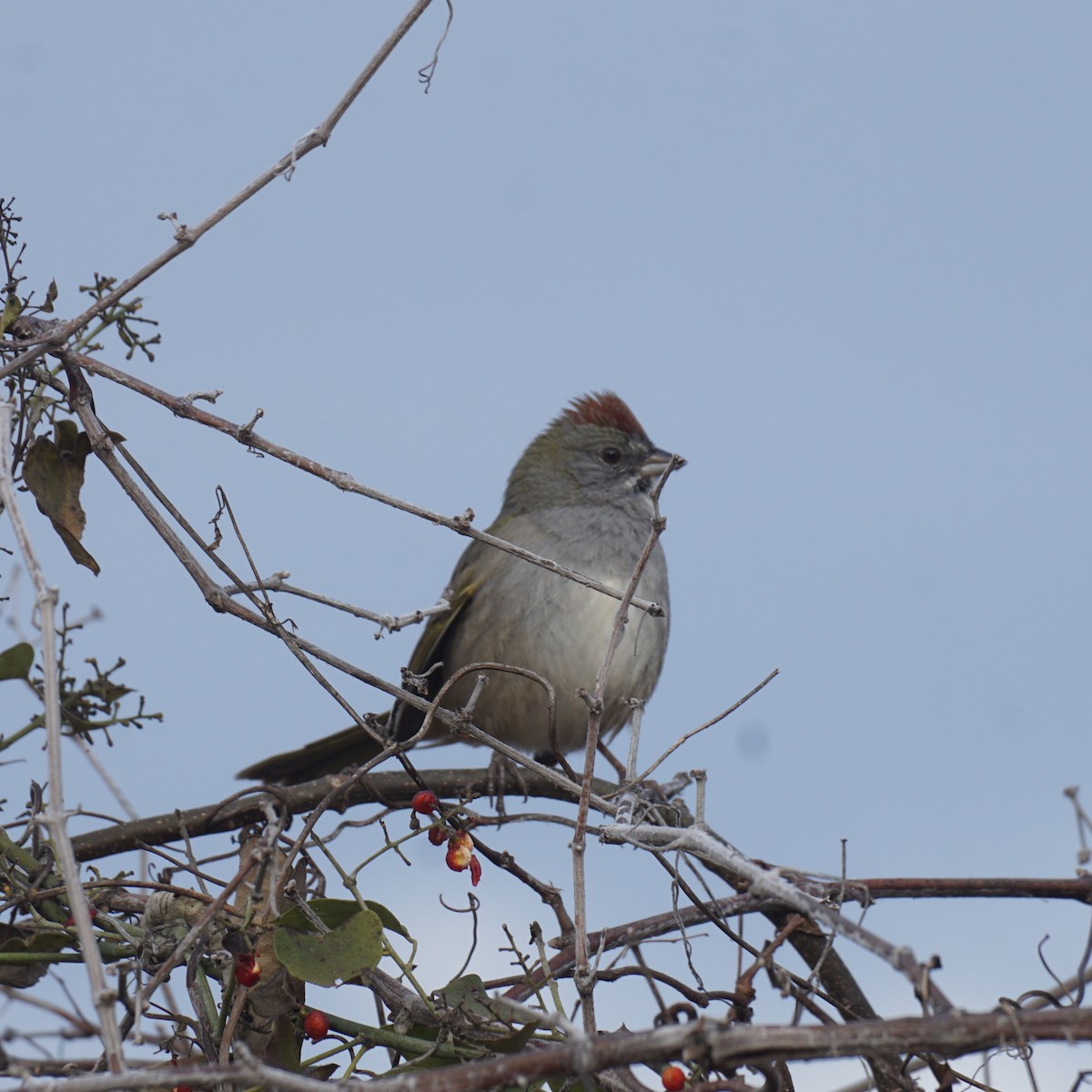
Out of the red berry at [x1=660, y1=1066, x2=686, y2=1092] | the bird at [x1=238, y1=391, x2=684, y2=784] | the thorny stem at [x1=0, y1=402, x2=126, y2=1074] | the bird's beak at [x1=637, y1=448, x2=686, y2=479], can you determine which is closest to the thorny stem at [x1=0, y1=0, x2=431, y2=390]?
the thorny stem at [x1=0, y1=402, x2=126, y2=1074]

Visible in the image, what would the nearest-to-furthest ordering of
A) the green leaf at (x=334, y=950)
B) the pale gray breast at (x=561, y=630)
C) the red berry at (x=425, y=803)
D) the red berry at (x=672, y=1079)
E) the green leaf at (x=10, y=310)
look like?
the red berry at (x=672, y=1079) < the green leaf at (x=334, y=950) < the green leaf at (x=10, y=310) < the red berry at (x=425, y=803) < the pale gray breast at (x=561, y=630)

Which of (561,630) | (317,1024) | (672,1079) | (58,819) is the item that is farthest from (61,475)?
(561,630)

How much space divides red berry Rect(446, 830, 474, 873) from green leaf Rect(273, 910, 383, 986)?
0.35 metres

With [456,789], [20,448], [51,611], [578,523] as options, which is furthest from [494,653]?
[51,611]

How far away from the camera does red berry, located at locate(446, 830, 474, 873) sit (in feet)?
9.03

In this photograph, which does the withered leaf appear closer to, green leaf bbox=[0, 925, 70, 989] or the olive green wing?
green leaf bbox=[0, 925, 70, 989]

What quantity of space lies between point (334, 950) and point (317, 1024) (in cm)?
16

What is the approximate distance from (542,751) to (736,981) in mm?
3428

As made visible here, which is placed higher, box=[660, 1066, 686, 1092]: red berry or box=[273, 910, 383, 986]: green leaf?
box=[273, 910, 383, 986]: green leaf

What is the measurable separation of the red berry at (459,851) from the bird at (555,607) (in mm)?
1961

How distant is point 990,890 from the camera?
2447mm

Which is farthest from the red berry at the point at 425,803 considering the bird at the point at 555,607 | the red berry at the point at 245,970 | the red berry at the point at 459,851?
the bird at the point at 555,607

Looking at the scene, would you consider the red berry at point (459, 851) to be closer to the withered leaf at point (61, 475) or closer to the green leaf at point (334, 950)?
the green leaf at point (334, 950)

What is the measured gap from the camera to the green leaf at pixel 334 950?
7.80ft
